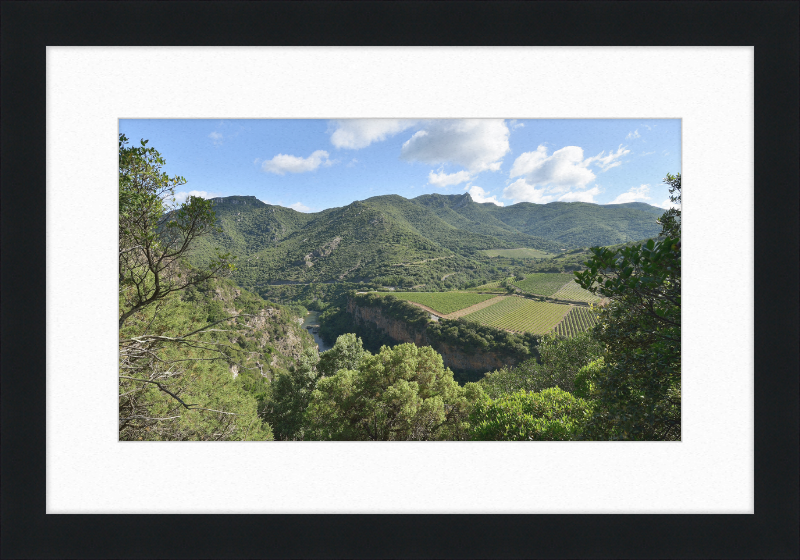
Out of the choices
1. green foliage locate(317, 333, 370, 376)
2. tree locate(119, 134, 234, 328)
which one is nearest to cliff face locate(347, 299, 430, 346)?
green foliage locate(317, 333, 370, 376)

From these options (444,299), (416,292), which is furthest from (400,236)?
(444,299)

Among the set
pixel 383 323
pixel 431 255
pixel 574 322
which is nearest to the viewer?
pixel 574 322

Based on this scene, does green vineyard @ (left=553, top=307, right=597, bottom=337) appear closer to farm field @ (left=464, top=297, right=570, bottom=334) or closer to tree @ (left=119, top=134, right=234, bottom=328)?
farm field @ (left=464, top=297, right=570, bottom=334)

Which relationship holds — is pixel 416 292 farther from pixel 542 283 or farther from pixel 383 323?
pixel 542 283

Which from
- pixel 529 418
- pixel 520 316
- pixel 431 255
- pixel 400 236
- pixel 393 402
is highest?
pixel 400 236

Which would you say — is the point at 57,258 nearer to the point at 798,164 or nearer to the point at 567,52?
the point at 567,52
